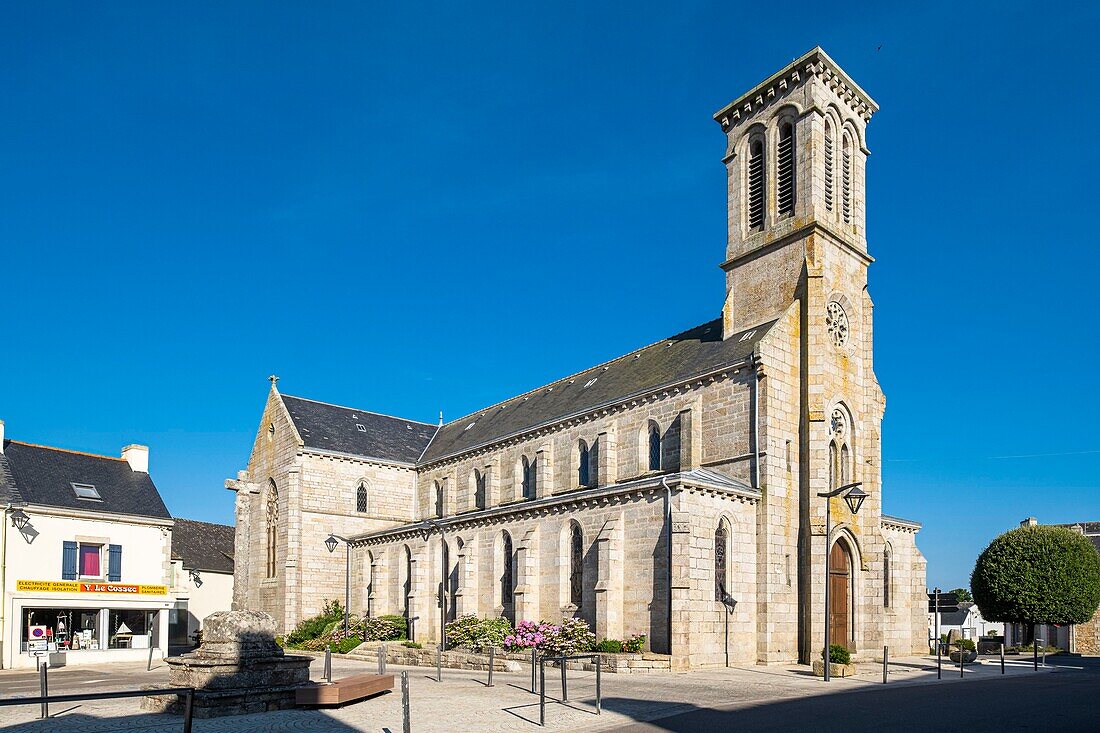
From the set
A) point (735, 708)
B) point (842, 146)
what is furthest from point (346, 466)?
point (735, 708)

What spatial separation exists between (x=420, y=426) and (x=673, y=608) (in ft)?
106

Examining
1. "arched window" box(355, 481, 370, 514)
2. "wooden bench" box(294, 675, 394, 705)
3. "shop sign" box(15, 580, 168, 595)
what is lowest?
"shop sign" box(15, 580, 168, 595)

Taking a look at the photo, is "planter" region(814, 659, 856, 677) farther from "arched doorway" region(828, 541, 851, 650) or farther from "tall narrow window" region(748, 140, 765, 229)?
"tall narrow window" region(748, 140, 765, 229)

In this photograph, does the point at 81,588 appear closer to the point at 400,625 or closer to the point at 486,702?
the point at 400,625

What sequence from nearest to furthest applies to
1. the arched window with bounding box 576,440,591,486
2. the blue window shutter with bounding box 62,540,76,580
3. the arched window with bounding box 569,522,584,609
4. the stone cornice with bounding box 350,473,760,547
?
the stone cornice with bounding box 350,473,760,547 < the arched window with bounding box 569,522,584,609 < the blue window shutter with bounding box 62,540,76,580 < the arched window with bounding box 576,440,591,486

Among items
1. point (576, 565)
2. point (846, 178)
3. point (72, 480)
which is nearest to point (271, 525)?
point (72, 480)

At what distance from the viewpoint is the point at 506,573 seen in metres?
36.2

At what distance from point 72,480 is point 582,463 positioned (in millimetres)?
21250

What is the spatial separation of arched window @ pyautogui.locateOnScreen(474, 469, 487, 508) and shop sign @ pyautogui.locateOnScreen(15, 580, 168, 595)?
14.9 meters

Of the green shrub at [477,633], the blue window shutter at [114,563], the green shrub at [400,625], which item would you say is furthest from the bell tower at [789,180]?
the blue window shutter at [114,563]

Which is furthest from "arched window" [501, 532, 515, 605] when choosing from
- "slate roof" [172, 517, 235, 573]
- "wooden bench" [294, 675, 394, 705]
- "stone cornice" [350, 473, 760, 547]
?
"slate roof" [172, 517, 235, 573]

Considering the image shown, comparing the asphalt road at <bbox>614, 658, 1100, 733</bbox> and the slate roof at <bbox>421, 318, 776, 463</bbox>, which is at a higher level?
the slate roof at <bbox>421, 318, 776, 463</bbox>

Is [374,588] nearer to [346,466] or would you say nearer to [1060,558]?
[346,466]

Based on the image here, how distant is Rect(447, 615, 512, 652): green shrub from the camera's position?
3114cm
